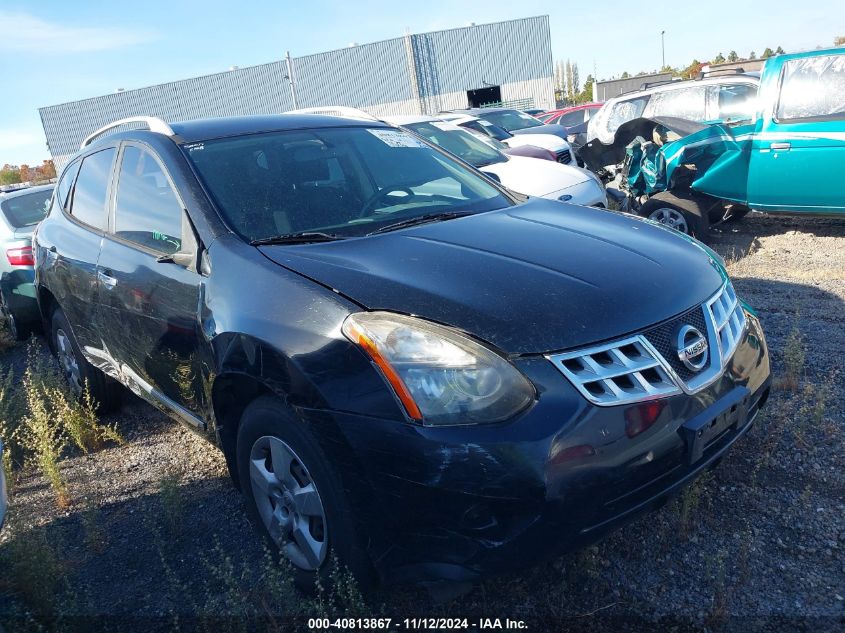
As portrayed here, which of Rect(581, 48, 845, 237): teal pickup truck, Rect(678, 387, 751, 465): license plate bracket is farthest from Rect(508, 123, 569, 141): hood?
Rect(678, 387, 751, 465): license plate bracket

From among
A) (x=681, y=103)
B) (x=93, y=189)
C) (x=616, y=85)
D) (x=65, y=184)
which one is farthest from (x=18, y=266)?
(x=616, y=85)

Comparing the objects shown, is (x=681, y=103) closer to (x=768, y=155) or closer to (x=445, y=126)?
(x=768, y=155)

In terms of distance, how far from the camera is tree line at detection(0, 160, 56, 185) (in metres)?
48.9

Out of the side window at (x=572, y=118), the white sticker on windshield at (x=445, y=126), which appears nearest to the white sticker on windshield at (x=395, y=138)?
the white sticker on windshield at (x=445, y=126)

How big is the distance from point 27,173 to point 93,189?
58.5m

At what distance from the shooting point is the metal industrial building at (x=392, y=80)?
157ft

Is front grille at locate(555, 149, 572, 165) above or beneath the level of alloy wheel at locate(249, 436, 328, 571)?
above

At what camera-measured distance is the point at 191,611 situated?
8.70ft

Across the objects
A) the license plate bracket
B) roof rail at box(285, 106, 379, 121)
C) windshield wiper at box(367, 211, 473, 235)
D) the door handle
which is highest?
roof rail at box(285, 106, 379, 121)

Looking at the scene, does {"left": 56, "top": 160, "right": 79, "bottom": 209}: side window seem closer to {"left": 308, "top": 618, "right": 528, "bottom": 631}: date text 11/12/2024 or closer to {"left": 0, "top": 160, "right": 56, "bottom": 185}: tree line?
{"left": 308, "top": 618, "right": 528, "bottom": 631}: date text 11/12/2024

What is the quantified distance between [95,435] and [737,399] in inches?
147

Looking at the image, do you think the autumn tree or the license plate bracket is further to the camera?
the autumn tree

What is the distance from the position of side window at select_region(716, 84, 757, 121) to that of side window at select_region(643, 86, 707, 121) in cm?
25

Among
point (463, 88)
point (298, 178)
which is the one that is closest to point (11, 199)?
point (298, 178)
